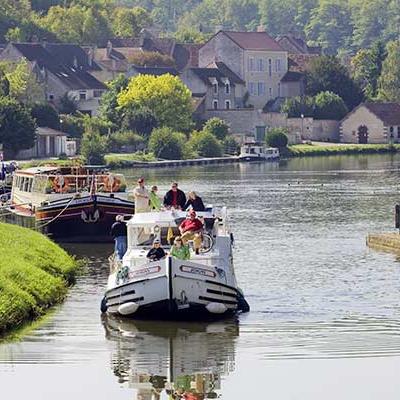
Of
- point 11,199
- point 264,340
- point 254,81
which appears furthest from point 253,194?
point 254,81

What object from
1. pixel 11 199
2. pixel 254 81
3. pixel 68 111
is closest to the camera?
pixel 11 199

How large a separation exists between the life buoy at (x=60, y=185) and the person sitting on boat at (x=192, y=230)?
1861 centimetres

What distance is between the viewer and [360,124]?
5728 inches

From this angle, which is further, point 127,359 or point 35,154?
point 35,154

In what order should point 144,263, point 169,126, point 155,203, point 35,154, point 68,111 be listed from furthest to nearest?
point 68,111 < point 169,126 < point 35,154 < point 155,203 < point 144,263

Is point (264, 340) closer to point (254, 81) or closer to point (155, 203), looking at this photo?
point (155, 203)

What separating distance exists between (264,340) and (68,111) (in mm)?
107720

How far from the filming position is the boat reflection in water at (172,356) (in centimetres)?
2689

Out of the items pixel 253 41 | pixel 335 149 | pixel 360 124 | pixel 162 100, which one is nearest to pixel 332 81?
pixel 253 41

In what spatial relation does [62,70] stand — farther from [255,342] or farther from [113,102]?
[255,342]

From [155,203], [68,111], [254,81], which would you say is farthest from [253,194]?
[254,81]

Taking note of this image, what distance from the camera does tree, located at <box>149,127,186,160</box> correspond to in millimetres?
119688

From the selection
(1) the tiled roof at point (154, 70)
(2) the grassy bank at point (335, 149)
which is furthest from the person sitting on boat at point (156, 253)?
(1) the tiled roof at point (154, 70)

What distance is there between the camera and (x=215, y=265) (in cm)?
3403
